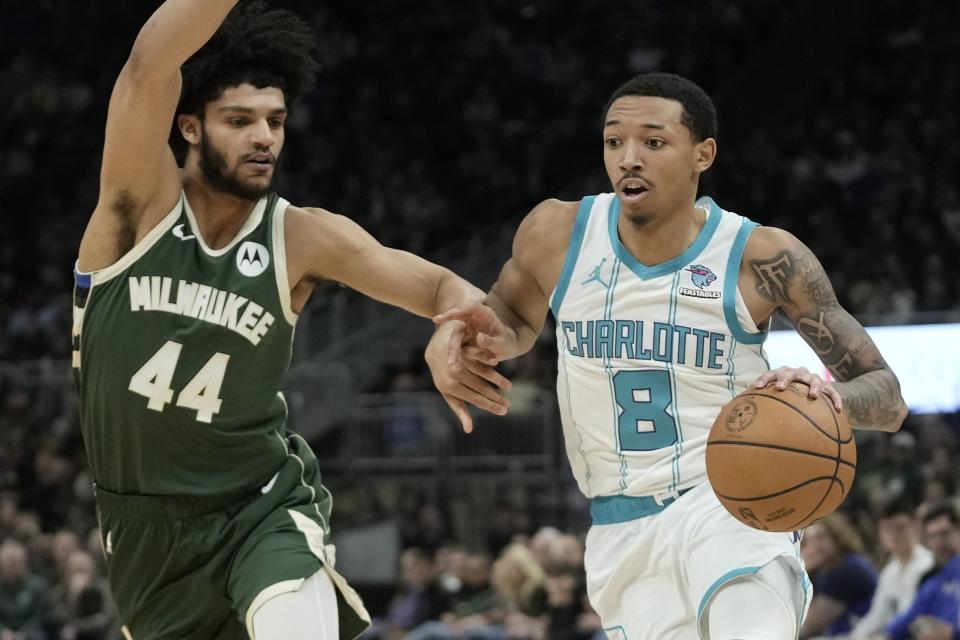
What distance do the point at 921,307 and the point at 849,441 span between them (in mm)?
10265

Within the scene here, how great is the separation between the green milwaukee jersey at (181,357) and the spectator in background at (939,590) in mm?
4582

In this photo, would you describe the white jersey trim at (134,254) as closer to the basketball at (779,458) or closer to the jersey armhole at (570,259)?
the jersey armhole at (570,259)

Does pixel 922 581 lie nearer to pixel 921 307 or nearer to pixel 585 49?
pixel 921 307

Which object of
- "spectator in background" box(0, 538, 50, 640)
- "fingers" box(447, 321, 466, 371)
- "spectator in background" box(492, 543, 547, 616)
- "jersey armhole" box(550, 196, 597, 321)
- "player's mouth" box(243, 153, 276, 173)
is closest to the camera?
"fingers" box(447, 321, 466, 371)

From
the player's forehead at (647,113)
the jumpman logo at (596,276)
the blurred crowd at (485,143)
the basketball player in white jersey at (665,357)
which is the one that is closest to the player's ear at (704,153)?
the basketball player in white jersey at (665,357)

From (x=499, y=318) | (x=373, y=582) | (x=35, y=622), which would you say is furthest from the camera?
(x=373, y=582)

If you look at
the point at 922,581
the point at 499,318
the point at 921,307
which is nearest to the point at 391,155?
the point at 921,307

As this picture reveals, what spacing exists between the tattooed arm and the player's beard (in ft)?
5.55

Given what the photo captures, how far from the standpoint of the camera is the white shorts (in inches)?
182

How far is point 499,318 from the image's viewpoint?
204 inches

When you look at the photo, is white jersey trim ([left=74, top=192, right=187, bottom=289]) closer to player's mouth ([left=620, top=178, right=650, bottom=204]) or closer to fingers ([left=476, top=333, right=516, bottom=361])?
fingers ([left=476, top=333, right=516, bottom=361])

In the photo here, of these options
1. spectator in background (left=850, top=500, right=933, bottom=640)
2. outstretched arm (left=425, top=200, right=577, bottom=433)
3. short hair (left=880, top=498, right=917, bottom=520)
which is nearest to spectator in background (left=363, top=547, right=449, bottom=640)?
spectator in background (left=850, top=500, right=933, bottom=640)

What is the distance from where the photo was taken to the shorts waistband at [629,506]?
4863mm

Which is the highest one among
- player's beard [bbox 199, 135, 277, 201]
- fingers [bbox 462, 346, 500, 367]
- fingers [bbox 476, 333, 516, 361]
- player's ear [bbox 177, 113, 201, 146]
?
player's ear [bbox 177, 113, 201, 146]
